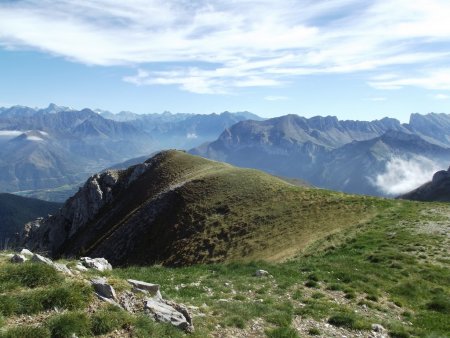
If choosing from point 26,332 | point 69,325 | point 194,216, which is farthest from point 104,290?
point 194,216

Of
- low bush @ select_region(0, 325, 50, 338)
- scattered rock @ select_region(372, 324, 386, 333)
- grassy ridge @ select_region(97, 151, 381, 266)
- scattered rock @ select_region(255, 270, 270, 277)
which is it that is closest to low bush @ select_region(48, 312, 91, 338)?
low bush @ select_region(0, 325, 50, 338)

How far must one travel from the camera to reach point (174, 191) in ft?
265

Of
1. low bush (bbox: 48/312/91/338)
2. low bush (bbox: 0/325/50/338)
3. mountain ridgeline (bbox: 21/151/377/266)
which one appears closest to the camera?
low bush (bbox: 0/325/50/338)

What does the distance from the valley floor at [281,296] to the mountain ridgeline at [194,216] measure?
10.9m

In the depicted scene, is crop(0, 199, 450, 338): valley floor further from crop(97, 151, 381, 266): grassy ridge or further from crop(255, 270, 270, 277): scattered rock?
crop(97, 151, 381, 266): grassy ridge

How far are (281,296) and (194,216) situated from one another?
4491 cm

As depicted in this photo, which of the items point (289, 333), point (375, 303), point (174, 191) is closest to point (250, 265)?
point (375, 303)

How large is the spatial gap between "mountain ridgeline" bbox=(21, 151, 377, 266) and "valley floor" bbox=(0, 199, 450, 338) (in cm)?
1094

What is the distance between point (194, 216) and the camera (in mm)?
67750

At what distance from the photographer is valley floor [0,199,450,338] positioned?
14.4m

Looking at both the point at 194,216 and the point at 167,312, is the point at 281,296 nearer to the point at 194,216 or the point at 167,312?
the point at 167,312

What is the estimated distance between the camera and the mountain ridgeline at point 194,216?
52219 mm

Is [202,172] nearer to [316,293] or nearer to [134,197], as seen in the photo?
[134,197]

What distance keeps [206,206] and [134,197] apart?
32515mm
